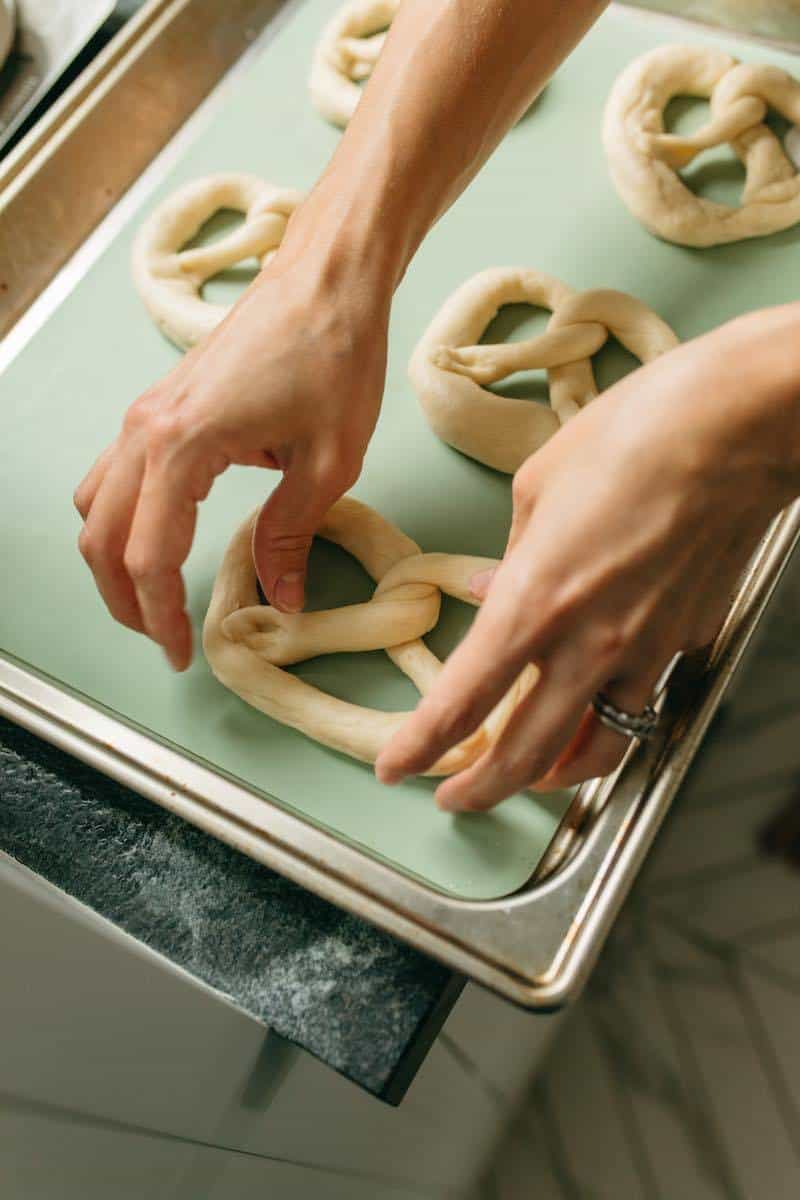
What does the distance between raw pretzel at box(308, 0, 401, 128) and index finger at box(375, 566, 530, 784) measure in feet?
2.75

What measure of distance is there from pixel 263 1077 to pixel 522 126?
3.47 ft

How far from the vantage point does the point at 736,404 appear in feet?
2.11

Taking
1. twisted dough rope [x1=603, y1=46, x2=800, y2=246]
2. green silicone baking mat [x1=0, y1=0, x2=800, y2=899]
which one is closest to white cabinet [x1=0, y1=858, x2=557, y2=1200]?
green silicone baking mat [x1=0, y1=0, x2=800, y2=899]

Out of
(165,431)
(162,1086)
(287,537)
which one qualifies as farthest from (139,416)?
(162,1086)

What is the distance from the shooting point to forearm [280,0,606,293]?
853mm

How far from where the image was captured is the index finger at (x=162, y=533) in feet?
2.58

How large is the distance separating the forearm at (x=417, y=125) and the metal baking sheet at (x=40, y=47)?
1.80 feet

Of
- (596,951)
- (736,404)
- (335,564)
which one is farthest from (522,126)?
(596,951)

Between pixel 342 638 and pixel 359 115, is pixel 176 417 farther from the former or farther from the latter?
pixel 359 115

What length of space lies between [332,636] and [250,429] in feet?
0.66

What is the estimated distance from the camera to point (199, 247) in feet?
3.96

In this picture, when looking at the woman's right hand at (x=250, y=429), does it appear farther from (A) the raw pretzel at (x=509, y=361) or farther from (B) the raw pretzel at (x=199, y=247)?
(B) the raw pretzel at (x=199, y=247)

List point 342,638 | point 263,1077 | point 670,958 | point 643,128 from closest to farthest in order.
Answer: point 263,1077 → point 342,638 → point 643,128 → point 670,958

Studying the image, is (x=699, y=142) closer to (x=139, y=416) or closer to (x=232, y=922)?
(x=139, y=416)
